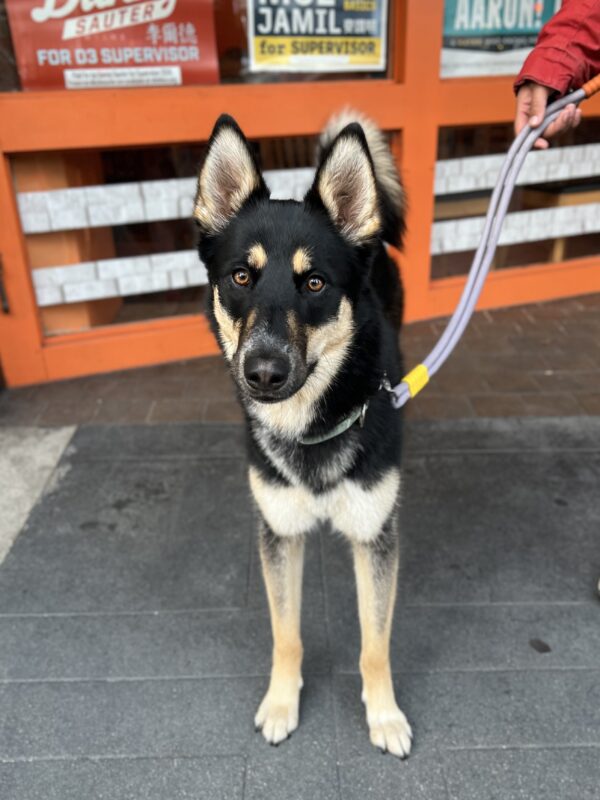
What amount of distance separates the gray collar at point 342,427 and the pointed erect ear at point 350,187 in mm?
577

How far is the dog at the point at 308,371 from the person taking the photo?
1.96 metres

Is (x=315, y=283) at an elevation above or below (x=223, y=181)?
below

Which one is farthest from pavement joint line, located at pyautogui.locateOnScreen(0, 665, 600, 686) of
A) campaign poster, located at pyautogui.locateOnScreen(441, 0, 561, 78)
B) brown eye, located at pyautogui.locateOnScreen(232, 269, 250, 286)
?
campaign poster, located at pyautogui.locateOnScreen(441, 0, 561, 78)

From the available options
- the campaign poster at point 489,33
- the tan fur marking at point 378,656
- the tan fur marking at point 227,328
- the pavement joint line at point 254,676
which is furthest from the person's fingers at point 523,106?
the campaign poster at point 489,33

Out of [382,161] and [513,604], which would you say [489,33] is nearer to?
[382,161]

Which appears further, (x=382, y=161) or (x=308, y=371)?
(x=382, y=161)

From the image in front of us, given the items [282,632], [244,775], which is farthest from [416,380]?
Result: [244,775]

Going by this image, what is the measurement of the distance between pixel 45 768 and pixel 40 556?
1162 mm

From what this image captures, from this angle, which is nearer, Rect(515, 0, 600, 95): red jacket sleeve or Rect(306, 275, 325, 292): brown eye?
Rect(306, 275, 325, 292): brown eye

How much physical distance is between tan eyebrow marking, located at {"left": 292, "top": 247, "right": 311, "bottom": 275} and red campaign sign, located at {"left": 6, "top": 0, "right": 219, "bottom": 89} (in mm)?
3280

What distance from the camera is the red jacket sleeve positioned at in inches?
95.5

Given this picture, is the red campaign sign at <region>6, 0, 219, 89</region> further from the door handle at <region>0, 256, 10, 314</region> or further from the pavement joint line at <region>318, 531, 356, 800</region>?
the pavement joint line at <region>318, 531, 356, 800</region>

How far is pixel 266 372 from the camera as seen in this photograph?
1.81 m

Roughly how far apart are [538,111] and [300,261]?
4.36 ft
